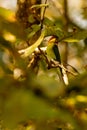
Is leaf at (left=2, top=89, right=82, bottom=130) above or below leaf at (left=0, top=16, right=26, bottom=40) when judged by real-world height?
below

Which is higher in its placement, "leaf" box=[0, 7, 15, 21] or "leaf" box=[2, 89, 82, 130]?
"leaf" box=[0, 7, 15, 21]

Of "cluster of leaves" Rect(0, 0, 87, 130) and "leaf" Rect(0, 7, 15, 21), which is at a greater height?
"leaf" Rect(0, 7, 15, 21)

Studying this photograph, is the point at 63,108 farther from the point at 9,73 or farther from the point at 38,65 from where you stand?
the point at 38,65

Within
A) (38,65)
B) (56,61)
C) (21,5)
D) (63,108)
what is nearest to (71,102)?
(63,108)

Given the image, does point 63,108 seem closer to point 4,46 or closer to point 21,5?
point 4,46

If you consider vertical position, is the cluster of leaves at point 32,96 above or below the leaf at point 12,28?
below

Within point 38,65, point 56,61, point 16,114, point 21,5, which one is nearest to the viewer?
point 16,114

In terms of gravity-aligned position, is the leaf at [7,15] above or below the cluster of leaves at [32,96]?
above

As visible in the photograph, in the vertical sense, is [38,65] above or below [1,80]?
below

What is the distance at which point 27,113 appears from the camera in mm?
148

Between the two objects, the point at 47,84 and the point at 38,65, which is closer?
the point at 47,84

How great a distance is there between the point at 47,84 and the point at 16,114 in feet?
0.06

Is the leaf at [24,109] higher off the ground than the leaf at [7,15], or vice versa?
the leaf at [7,15]

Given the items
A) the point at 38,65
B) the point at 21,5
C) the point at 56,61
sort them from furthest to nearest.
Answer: the point at 21,5 → the point at 38,65 → the point at 56,61
